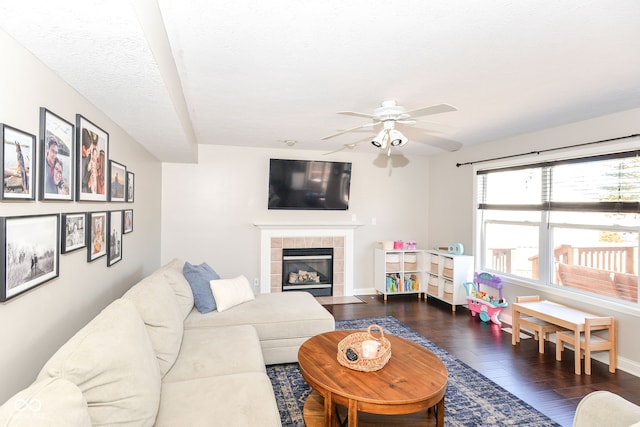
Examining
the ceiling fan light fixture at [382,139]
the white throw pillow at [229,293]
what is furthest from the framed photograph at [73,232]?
the ceiling fan light fixture at [382,139]

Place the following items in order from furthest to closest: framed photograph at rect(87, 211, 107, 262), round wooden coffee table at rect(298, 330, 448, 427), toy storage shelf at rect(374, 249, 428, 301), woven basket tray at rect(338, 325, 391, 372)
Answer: toy storage shelf at rect(374, 249, 428, 301) < framed photograph at rect(87, 211, 107, 262) < woven basket tray at rect(338, 325, 391, 372) < round wooden coffee table at rect(298, 330, 448, 427)

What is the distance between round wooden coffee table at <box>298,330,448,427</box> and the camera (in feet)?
6.15

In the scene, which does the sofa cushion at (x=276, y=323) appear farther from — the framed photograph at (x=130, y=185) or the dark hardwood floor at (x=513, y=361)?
the dark hardwood floor at (x=513, y=361)

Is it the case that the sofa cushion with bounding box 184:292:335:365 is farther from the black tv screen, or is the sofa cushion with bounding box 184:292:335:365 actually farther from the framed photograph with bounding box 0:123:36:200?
the black tv screen

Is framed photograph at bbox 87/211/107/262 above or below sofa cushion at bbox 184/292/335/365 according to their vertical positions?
above

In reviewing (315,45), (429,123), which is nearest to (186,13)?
(315,45)

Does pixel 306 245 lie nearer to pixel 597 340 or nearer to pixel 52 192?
pixel 597 340

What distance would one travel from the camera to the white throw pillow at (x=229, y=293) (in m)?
3.24

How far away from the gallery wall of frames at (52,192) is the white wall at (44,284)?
0.04 metres

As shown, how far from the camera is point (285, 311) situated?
3248 millimetres

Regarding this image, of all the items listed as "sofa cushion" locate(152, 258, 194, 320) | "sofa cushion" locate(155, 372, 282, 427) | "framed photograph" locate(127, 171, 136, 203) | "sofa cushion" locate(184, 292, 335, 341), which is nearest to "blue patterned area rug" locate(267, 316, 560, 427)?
"sofa cushion" locate(184, 292, 335, 341)

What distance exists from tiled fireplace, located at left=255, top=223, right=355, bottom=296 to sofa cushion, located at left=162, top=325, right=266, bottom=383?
251 cm

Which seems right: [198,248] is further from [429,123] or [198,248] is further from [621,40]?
[621,40]

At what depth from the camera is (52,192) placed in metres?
1.77
